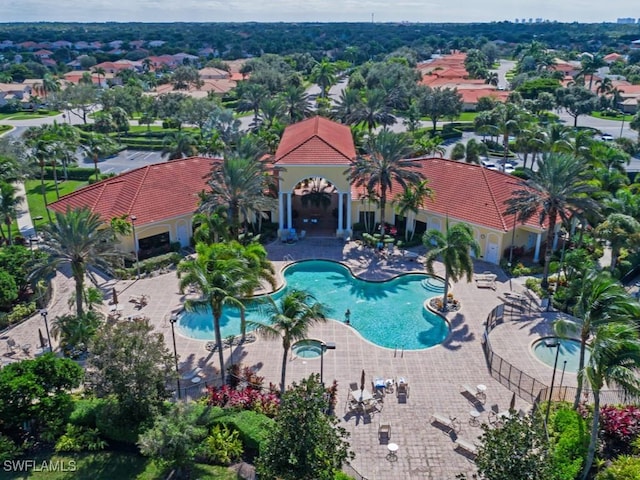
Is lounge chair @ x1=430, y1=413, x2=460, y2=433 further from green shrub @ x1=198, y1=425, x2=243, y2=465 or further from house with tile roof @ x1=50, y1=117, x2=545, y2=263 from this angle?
house with tile roof @ x1=50, y1=117, x2=545, y2=263

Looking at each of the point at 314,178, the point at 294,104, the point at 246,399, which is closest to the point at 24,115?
the point at 294,104

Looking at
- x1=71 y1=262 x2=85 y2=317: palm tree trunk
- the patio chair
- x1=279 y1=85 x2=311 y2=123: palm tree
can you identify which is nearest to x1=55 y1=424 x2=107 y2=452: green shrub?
x1=71 y1=262 x2=85 y2=317: palm tree trunk

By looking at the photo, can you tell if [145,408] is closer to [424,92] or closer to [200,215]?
[200,215]

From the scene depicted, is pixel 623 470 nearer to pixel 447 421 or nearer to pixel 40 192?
pixel 447 421

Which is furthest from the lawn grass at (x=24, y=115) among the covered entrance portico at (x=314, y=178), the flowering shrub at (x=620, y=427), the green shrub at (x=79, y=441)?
the flowering shrub at (x=620, y=427)

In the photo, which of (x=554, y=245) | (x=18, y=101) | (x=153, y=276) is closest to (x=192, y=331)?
(x=153, y=276)
